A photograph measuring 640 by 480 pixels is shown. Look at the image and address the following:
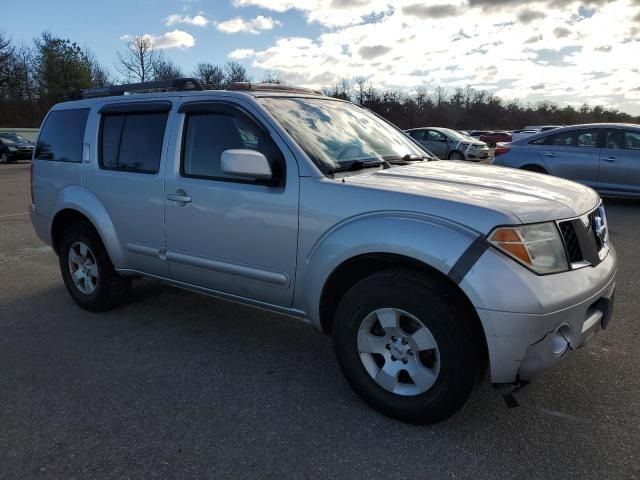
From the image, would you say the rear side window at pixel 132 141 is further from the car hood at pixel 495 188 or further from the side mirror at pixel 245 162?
the car hood at pixel 495 188

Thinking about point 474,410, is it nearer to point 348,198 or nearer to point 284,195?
point 348,198

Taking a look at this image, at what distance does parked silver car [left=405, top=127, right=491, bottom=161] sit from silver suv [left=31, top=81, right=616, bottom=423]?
56.0 feet

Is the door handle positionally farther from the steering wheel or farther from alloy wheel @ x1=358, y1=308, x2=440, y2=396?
alloy wheel @ x1=358, y1=308, x2=440, y2=396

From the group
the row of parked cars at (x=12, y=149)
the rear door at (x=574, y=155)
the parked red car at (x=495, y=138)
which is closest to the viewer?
the rear door at (x=574, y=155)

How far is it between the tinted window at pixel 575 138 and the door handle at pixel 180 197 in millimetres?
8767

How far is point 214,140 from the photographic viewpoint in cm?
369

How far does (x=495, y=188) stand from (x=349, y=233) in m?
0.87

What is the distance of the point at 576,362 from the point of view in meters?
3.55

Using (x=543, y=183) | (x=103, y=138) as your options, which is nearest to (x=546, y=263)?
(x=543, y=183)

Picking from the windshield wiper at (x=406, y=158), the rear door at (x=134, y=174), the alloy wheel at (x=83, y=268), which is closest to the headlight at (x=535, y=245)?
the windshield wiper at (x=406, y=158)

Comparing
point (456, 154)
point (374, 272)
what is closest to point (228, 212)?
point (374, 272)

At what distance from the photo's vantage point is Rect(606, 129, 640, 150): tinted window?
9.62 meters

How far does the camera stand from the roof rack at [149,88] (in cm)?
419

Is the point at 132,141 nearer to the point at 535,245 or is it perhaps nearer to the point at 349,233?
the point at 349,233
